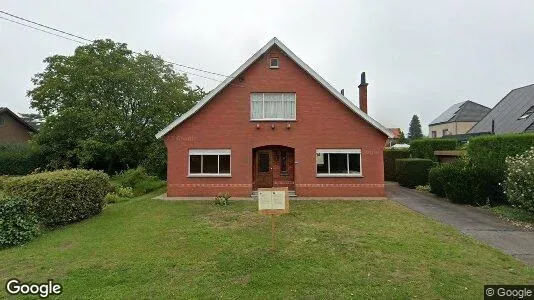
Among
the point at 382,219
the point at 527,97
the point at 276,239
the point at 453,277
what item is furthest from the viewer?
the point at 527,97

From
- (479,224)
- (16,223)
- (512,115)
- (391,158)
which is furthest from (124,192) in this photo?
(512,115)

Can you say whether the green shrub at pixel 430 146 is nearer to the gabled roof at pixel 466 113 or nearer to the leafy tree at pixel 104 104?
the leafy tree at pixel 104 104

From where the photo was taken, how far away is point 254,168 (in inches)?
748

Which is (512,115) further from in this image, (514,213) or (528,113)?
(514,213)

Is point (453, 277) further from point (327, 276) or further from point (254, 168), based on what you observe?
point (254, 168)

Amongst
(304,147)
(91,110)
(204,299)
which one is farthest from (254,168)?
(91,110)

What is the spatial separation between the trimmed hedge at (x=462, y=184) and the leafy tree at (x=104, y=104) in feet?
67.1

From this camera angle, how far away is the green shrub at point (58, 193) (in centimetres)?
1149

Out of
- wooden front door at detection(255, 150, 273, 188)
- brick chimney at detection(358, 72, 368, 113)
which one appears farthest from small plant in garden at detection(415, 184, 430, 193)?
wooden front door at detection(255, 150, 273, 188)

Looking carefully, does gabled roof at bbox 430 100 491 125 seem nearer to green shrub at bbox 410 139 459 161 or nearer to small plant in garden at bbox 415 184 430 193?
green shrub at bbox 410 139 459 161

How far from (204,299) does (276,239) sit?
3799 mm

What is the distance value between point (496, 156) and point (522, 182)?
3805 mm

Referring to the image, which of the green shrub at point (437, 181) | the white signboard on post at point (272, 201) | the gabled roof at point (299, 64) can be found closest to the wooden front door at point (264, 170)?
the gabled roof at point (299, 64)

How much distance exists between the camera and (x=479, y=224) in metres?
11.8
